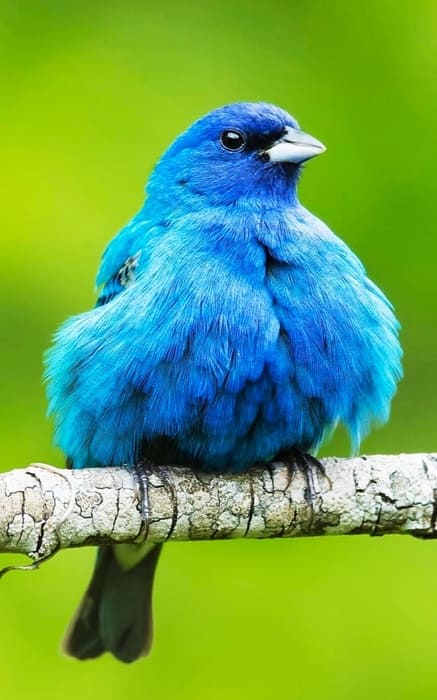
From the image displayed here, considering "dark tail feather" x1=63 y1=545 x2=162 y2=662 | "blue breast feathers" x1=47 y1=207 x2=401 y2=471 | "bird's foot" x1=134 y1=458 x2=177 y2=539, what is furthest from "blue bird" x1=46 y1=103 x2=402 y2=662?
Answer: "dark tail feather" x1=63 y1=545 x2=162 y2=662

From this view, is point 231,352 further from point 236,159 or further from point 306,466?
point 236,159

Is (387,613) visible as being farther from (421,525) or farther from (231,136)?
(231,136)

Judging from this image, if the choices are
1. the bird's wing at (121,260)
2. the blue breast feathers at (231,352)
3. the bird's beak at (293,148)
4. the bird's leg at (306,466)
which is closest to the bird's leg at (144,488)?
the blue breast feathers at (231,352)

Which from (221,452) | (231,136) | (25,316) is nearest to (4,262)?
(25,316)

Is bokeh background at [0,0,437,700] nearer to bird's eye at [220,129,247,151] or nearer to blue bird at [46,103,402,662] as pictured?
blue bird at [46,103,402,662]

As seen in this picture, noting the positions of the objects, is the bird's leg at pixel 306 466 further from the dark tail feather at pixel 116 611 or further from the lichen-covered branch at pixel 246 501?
the dark tail feather at pixel 116 611
